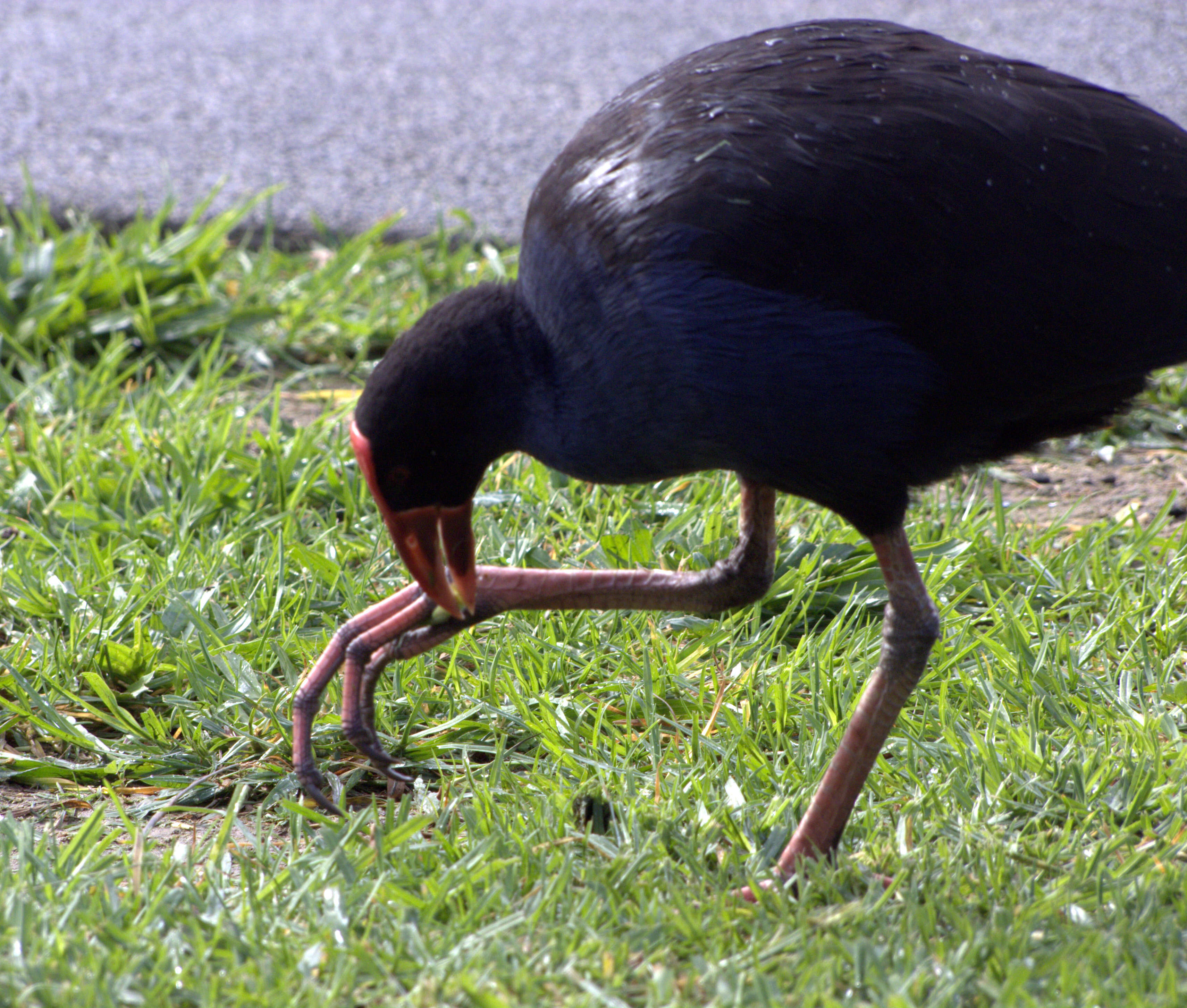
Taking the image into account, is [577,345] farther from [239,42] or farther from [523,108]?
[239,42]

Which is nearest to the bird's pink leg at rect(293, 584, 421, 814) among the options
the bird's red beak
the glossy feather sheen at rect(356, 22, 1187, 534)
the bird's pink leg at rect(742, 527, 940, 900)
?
the bird's red beak

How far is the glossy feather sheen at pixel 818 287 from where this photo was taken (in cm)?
216

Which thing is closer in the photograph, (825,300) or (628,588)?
(825,300)

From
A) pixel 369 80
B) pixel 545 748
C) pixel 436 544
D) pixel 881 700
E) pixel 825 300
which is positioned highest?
pixel 825 300

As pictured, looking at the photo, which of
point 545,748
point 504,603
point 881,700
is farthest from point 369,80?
point 881,700

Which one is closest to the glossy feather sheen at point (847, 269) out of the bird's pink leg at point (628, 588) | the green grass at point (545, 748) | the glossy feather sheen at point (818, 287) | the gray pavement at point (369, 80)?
the glossy feather sheen at point (818, 287)

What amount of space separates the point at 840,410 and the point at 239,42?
5382 millimetres

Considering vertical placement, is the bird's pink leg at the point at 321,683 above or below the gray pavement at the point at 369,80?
below

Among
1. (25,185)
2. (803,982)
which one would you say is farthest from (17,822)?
(25,185)

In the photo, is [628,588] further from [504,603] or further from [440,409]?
[440,409]

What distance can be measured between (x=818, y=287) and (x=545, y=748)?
1.04 metres

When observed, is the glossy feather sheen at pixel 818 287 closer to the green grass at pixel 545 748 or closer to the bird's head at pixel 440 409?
the bird's head at pixel 440 409

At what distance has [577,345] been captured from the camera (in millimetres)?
2270

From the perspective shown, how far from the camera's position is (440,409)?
235 centimetres
